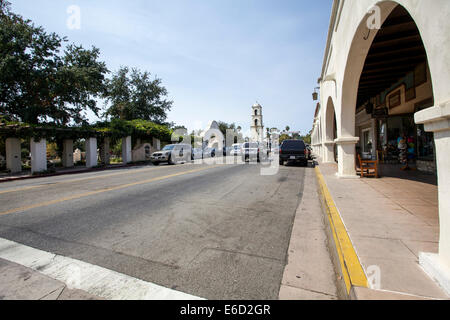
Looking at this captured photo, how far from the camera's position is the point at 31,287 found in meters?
2.47

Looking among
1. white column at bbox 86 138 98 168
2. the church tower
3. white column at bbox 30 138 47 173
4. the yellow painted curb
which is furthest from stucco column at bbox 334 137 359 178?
the church tower

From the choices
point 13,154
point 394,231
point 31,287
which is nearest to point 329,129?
point 394,231

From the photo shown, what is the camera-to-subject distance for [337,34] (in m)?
8.94

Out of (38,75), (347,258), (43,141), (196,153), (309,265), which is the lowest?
(309,265)

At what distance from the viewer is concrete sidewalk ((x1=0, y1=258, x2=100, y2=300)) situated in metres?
2.30

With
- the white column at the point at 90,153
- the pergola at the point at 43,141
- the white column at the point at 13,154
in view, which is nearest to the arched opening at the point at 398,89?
the pergola at the point at 43,141

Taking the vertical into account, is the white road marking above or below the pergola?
below

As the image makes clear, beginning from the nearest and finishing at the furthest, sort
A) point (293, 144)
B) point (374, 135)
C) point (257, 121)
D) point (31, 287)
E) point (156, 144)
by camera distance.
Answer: point (31, 287)
point (374, 135)
point (293, 144)
point (156, 144)
point (257, 121)

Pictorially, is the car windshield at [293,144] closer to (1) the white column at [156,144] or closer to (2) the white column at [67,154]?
(1) the white column at [156,144]

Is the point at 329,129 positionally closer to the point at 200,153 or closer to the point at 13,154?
the point at 200,153

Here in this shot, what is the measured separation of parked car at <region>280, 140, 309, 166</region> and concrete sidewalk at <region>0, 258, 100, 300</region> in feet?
45.7

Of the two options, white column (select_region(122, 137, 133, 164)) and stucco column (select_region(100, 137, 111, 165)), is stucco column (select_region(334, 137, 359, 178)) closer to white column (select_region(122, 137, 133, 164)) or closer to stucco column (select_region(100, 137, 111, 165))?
white column (select_region(122, 137, 133, 164))

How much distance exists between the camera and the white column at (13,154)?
16484mm

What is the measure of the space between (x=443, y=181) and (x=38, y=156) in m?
20.9
